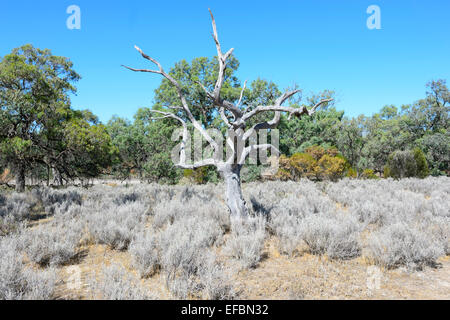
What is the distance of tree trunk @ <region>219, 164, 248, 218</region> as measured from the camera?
5.91m

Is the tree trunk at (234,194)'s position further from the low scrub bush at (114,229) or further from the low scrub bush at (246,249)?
the low scrub bush at (114,229)

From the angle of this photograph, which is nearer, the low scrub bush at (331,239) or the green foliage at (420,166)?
the low scrub bush at (331,239)

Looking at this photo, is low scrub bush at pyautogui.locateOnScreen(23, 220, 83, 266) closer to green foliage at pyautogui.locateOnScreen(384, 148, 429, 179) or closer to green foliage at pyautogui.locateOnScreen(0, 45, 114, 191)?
green foliage at pyautogui.locateOnScreen(0, 45, 114, 191)

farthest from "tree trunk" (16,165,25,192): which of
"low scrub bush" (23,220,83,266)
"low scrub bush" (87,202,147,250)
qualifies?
"low scrub bush" (23,220,83,266)

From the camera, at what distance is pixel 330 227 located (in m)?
4.72

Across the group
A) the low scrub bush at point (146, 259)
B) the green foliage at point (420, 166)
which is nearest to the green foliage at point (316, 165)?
the green foliage at point (420, 166)

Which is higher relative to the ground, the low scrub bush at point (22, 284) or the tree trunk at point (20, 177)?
the tree trunk at point (20, 177)

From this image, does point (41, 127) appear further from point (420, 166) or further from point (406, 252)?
point (420, 166)

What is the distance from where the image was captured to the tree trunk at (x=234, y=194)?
19.4 feet

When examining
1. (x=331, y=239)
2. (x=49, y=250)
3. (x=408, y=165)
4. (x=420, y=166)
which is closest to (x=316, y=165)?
(x=408, y=165)

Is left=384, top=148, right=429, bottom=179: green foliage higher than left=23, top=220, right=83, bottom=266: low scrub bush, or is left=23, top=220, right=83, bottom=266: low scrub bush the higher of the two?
left=384, top=148, right=429, bottom=179: green foliage

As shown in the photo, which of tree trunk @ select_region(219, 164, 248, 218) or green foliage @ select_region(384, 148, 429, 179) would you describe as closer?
tree trunk @ select_region(219, 164, 248, 218)

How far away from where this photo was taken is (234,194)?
19.6 ft
